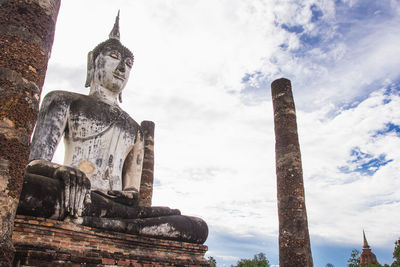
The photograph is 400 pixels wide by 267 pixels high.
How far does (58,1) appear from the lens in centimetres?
330

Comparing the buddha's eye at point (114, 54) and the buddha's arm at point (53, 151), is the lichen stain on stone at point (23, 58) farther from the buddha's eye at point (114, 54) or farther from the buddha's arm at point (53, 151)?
the buddha's eye at point (114, 54)

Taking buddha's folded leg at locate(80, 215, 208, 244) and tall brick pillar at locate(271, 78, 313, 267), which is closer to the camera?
buddha's folded leg at locate(80, 215, 208, 244)

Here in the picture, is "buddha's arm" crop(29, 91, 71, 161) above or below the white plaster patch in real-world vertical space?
below

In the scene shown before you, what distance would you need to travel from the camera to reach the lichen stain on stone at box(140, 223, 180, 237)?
355 centimetres

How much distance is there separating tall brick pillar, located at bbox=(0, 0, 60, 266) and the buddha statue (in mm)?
336

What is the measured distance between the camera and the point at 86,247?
3.08 m

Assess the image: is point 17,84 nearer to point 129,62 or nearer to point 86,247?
point 86,247

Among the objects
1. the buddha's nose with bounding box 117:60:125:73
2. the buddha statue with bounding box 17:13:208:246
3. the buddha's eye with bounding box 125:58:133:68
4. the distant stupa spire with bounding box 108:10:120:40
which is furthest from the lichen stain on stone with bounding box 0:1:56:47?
the distant stupa spire with bounding box 108:10:120:40

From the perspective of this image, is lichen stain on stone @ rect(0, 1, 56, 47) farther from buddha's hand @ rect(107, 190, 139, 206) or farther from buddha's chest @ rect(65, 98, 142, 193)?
buddha's hand @ rect(107, 190, 139, 206)

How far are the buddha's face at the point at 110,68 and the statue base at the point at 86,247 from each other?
7.12 feet

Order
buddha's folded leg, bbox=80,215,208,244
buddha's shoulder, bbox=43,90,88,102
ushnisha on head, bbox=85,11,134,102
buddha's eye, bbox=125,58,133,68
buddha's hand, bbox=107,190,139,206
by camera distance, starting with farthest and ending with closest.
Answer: buddha's eye, bbox=125,58,133,68
ushnisha on head, bbox=85,11,134,102
buddha's shoulder, bbox=43,90,88,102
buddha's hand, bbox=107,190,139,206
buddha's folded leg, bbox=80,215,208,244

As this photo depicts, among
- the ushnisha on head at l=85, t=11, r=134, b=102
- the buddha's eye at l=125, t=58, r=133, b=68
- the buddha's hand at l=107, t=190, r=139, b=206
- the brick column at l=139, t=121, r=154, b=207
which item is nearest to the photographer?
the buddha's hand at l=107, t=190, r=139, b=206

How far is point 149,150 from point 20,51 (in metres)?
10.2

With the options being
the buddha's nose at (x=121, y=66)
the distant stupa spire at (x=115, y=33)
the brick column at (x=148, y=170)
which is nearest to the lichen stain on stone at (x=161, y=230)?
the buddha's nose at (x=121, y=66)
